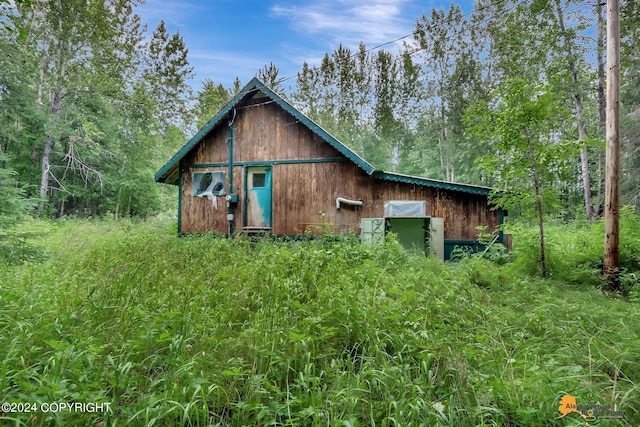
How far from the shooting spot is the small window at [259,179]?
9.58 m

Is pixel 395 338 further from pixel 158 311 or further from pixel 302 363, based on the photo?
pixel 158 311

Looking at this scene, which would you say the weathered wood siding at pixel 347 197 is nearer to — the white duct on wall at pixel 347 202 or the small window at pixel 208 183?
the white duct on wall at pixel 347 202

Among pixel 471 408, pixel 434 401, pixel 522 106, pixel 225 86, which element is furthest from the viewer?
pixel 225 86

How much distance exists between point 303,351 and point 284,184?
23.6 ft

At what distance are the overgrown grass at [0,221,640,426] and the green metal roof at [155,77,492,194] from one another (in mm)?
3912

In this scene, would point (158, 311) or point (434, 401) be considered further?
point (158, 311)

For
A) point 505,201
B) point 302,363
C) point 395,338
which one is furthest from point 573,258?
point 302,363

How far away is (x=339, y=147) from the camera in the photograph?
830cm

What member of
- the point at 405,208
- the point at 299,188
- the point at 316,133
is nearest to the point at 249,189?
the point at 299,188

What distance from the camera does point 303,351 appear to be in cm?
244

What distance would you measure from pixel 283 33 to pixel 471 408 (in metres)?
12.4

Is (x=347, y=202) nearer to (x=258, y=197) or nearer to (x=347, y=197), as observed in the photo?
(x=347, y=197)

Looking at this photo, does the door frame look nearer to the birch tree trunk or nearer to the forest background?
the forest background

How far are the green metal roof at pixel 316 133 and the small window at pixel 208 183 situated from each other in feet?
3.01
